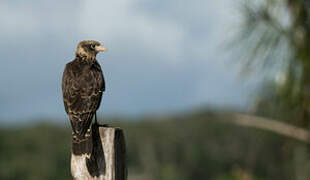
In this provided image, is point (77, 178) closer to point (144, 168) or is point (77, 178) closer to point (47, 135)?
point (144, 168)

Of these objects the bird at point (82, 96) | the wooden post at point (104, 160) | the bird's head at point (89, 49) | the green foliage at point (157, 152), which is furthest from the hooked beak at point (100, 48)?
the green foliage at point (157, 152)

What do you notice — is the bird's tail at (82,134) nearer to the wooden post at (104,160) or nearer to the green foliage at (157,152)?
the wooden post at (104,160)

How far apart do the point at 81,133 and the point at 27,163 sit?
76194 mm

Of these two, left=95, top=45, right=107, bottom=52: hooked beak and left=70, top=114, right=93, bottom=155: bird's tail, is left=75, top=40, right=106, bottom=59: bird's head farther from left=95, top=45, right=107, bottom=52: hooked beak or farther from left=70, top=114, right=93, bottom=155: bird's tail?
left=70, top=114, right=93, bottom=155: bird's tail

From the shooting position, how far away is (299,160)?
36.1 ft

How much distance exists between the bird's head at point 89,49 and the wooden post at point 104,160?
6.86ft

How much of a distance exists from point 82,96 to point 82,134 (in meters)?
0.68

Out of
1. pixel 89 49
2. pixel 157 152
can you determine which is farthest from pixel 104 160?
pixel 157 152

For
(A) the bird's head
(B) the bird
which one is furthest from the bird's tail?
(A) the bird's head

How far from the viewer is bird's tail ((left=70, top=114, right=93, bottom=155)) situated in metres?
4.57

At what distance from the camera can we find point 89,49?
6.69m

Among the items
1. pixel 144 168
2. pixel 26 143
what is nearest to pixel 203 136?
pixel 144 168

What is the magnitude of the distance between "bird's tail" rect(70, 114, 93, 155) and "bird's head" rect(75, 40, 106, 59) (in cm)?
158

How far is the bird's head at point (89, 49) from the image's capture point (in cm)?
661
